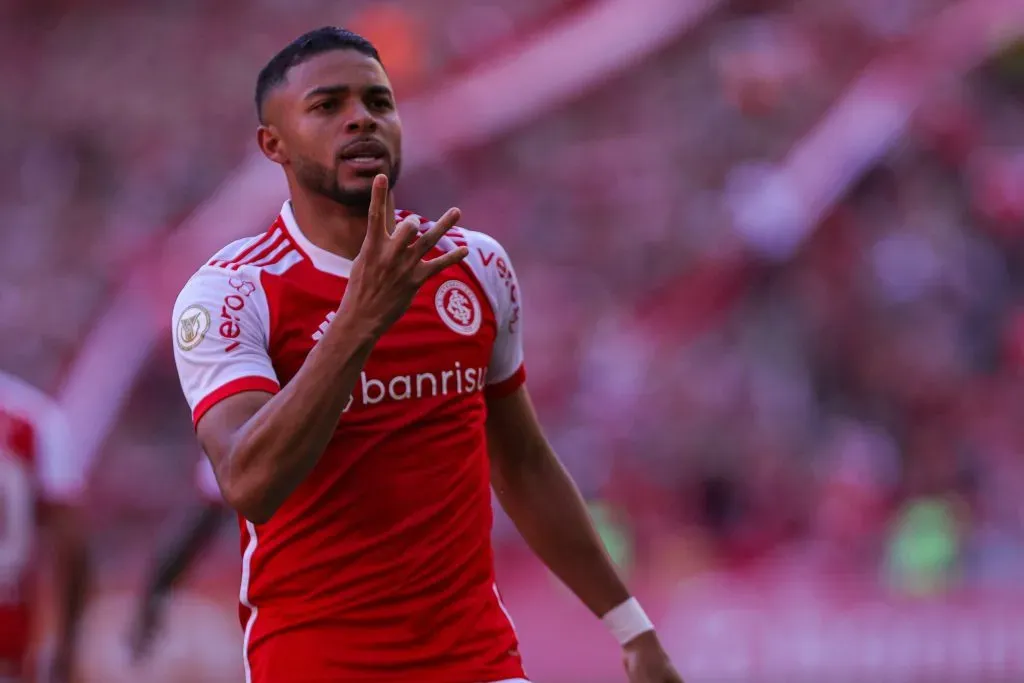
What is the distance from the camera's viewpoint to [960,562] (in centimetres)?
1100

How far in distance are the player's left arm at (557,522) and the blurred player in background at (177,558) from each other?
2.93m

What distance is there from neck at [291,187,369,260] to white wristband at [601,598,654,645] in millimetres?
972

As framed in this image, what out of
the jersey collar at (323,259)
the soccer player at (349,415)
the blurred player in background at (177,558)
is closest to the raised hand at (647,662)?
the soccer player at (349,415)

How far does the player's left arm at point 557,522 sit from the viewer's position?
3.27 metres

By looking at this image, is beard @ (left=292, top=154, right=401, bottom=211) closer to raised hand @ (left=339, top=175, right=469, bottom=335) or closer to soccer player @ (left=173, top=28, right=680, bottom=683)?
soccer player @ (left=173, top=28, right=680, bottom=683)

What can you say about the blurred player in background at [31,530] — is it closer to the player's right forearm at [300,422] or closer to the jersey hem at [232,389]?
the jersey hem at [232,389]

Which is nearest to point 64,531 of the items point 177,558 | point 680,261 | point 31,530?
point 31,530

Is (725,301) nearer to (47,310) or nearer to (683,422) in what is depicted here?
(683,422)

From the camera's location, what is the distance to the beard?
2852 millimetres

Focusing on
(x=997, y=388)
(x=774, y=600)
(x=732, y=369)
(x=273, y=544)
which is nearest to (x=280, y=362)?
(x=273, y=544)

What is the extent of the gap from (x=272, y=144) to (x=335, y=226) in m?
0.22

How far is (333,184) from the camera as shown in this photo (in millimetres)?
2867

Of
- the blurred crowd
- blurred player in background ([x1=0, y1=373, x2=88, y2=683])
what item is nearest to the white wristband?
blurred player in background ([x1=0, y1=373, x2=88, y2=683])

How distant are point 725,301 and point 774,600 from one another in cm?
332
